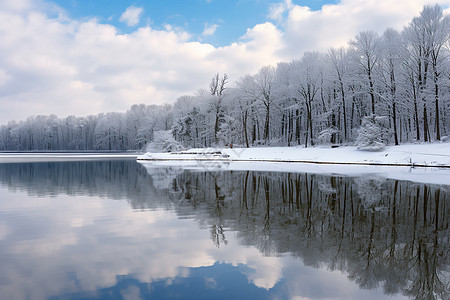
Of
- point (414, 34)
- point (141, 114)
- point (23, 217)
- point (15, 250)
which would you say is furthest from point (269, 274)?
point (141, 114)

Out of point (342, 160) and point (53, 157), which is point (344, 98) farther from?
point (53, 157)

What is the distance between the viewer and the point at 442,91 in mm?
40094

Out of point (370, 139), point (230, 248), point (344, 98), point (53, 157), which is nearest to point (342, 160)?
point (370, 139)

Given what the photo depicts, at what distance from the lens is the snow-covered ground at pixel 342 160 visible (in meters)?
24.5

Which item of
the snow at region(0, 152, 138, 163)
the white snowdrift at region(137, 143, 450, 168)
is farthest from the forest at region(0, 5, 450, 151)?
the snow at region(0, 152, 138, 163)

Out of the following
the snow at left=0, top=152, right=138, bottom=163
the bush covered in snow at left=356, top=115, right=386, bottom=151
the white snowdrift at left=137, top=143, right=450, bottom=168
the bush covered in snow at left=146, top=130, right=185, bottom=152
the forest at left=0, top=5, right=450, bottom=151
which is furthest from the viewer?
the bush covered in snow at left=146, top=130, right=185, bottom=152

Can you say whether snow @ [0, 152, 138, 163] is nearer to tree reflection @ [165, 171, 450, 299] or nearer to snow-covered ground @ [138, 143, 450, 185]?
snow-covered ground @ [138, 143, 450, 185]

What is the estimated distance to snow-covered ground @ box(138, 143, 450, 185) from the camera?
80.4ft

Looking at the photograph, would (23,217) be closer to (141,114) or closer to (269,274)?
(269,274)

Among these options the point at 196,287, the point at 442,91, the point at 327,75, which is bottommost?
the point at 196,287

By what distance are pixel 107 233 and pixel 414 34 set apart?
1534 inches

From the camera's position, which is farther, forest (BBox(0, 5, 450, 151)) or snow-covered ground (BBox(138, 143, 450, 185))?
forest (BBox(0, 5, 450, 151))

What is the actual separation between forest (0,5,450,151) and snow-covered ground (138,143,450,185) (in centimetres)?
275

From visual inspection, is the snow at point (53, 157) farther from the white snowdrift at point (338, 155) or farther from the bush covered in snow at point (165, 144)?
the white snowdrift at point (338, 155)
